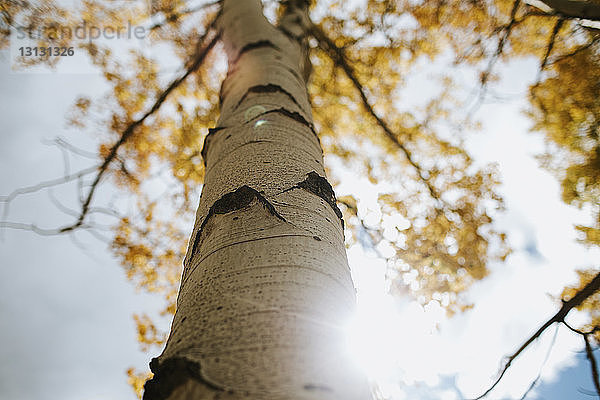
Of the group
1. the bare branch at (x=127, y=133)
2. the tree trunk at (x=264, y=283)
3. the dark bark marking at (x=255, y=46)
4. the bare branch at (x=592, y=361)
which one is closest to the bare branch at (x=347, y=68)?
the bare branch at (x=127, y=133)

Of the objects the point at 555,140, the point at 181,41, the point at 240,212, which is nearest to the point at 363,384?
the point at 240,212

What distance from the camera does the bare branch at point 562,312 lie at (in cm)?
133

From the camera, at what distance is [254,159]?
812 mm

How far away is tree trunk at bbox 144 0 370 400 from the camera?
389mm

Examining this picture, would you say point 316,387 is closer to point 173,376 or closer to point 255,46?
point 173,376

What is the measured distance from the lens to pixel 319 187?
2.51ft

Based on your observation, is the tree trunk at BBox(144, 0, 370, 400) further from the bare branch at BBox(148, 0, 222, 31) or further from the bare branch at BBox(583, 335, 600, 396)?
the bare branch at BBox(148, 0, 222, 31)

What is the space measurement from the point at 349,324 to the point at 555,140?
3.50 meters

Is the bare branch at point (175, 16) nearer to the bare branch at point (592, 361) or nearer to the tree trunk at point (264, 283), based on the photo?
the tree trunk at point (264, 283)

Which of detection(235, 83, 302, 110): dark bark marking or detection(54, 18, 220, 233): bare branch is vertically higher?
detection(54, 18, 220, 233): bare branch

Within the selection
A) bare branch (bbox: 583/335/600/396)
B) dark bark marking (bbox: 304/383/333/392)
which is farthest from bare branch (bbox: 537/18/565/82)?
dark bark marking (bbox: 304/383/333/392)

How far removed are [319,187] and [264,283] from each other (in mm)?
333

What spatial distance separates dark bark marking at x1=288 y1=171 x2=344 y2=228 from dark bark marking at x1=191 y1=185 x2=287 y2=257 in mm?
105

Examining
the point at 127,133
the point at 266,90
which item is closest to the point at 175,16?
the point at 127,133
